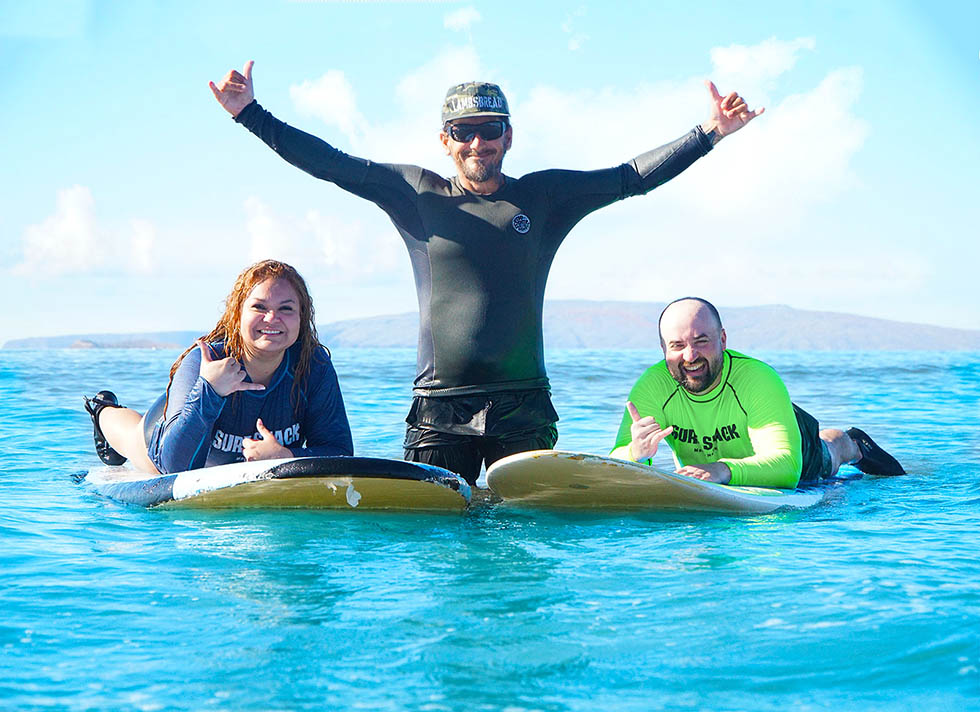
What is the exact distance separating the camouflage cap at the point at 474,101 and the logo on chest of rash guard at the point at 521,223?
21.7 inches

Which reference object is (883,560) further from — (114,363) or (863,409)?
(114,363)

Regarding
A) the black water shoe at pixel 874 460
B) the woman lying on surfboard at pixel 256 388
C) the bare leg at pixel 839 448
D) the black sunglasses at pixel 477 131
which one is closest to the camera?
the woman lying on surfboard at pixel 256 388

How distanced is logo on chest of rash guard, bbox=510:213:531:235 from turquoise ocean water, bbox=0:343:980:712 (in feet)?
4.97

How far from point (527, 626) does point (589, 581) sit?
0.60m

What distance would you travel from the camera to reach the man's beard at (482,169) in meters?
5.35

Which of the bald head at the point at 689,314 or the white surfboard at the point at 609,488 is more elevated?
the bald head at the point at 689,314

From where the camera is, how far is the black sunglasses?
5320 millimetres

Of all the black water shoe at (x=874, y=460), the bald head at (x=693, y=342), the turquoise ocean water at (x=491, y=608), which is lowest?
the turquoise ocean water at (x=491, y=608)

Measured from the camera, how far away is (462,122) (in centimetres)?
534

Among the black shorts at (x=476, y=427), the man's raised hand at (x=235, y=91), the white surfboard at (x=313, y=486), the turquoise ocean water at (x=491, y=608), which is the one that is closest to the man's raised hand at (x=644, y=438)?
the turquoise ocean water at (x=491, y=608)

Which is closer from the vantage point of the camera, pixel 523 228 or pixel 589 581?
pixel 589 581

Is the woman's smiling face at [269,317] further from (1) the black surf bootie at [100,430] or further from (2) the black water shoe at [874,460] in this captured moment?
(2) the black water shoe at [874,460]

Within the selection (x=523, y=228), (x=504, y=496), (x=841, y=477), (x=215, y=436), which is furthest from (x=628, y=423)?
(x=215, y=436)

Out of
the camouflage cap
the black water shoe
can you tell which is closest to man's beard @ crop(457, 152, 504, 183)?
the camouflage cap
